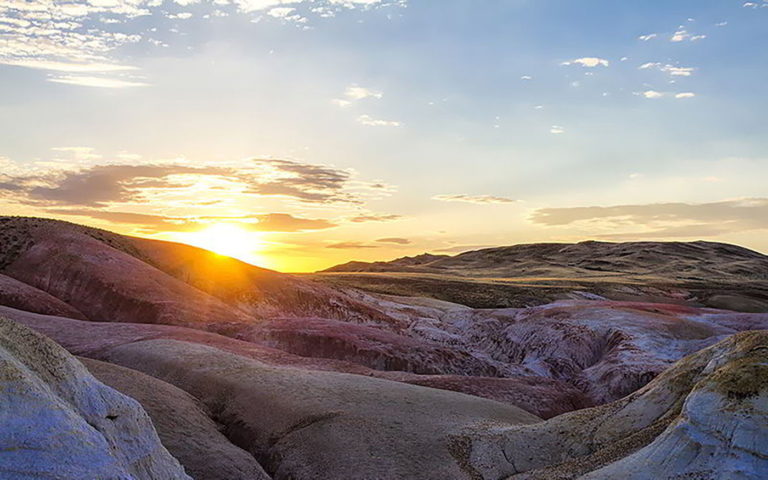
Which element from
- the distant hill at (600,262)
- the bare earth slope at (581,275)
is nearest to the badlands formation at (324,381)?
the bare earth slope at (581,275)

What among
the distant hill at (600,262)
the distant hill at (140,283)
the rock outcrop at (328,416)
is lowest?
the distant hill at (600,262)

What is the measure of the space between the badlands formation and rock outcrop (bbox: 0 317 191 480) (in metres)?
0.03

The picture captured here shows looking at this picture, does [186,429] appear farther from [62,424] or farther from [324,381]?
[62,424]

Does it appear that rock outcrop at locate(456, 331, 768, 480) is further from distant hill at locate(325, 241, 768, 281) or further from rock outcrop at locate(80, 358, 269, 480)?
distant hill at locate(325, 241, 768, 281)

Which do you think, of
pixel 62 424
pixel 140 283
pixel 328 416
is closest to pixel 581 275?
pixel 140 283

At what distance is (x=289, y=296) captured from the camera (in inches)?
1443

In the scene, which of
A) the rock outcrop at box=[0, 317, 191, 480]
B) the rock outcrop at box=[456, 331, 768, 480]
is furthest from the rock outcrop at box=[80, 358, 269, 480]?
the rock outcrop at box=[456, 331, 768, 480]

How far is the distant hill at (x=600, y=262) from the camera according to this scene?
118 meters

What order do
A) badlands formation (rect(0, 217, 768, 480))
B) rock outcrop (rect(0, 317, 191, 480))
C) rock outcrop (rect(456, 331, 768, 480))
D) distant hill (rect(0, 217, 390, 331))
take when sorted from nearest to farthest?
rock outcrop (rect(0, 317, 191, 480)) < rock outcrop (rect(456, 331, 768, 480)) < badlands formation (rect(0, 217, 768, 480)) < distant hill (rect(0, 217, 390, 331))

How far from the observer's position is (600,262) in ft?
443

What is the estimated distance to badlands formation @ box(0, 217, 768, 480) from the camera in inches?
328

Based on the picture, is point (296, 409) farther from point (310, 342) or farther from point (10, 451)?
point (310, 342)

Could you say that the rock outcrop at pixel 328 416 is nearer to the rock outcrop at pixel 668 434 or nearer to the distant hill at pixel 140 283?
the rock outcrop at pixel 668 434

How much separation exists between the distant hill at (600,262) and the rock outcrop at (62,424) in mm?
106194
